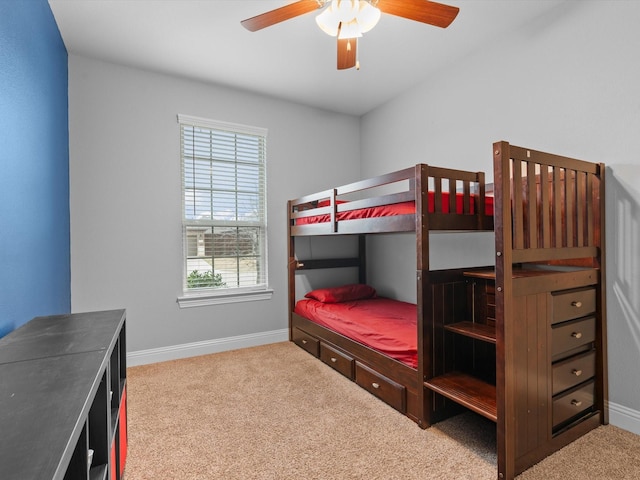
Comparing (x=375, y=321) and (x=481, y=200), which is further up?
(x=481, y=200)

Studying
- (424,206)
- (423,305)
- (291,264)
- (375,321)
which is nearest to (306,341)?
(291,264)

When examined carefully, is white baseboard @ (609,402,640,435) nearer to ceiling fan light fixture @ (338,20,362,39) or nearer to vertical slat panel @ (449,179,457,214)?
vertical slat panel @ (449,179,457,214)

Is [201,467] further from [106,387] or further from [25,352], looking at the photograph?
[25,352]

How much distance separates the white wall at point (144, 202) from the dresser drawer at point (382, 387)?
142 cm

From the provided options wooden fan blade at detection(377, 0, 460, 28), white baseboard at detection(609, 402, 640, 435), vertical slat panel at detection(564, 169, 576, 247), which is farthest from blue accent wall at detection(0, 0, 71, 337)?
white baseboard at detection(609, 402, 640, 435)

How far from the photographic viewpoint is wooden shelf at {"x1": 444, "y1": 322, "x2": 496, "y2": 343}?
5.89 feet

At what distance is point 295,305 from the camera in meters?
3.75

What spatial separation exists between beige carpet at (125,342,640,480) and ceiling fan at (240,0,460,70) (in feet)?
7.27

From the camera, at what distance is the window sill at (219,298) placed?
3287 millimetres

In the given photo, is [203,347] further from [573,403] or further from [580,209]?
[580,209]

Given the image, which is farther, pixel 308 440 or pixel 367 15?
pixel 308 440

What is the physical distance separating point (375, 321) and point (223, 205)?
1.89 m

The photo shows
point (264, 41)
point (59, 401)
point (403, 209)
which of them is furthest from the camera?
point (264, 41)

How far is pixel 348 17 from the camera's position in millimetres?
1745
